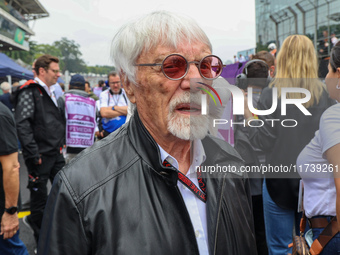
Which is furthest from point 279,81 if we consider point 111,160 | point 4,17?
point 4,17

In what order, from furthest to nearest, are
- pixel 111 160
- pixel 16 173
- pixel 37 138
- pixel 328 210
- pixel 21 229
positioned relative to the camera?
pixel 21 229 → pixel 37 138 → pixel 16 173 → pixel 328 210 → pixel 111 160

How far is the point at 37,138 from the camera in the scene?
391 cm

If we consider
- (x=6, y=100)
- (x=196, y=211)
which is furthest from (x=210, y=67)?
(x=6, y=100)

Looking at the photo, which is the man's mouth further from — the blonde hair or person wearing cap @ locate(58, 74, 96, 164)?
person wearing cap @ locate(58, 74, 96, 164)

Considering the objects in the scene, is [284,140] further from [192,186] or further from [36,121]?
[36,121]

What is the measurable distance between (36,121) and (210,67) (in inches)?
121

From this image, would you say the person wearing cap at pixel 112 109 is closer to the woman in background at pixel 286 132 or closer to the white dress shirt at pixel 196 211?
the woman in background at pixel 286 132

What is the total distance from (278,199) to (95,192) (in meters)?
1.74

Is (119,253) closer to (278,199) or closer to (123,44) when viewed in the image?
(123,44)

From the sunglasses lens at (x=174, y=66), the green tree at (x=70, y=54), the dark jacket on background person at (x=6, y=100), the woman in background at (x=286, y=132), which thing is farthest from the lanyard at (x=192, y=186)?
the green tree at (x=70, y=54)

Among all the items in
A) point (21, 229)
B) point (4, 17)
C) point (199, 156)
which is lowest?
point (21, 229)

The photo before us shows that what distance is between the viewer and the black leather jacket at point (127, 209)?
1.13 m

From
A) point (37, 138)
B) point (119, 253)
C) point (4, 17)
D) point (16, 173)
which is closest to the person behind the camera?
point (119, 253)

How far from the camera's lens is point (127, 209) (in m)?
1.16
